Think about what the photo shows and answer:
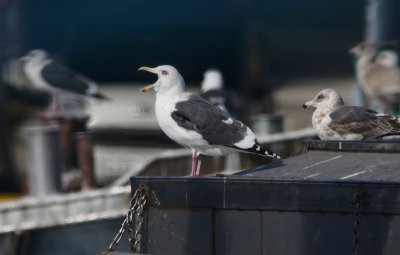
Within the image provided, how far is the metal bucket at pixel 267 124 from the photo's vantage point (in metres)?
15.1

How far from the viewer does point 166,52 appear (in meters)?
17.8

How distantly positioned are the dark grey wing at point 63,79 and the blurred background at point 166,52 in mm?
465

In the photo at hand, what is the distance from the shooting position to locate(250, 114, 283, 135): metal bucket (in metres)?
15.1

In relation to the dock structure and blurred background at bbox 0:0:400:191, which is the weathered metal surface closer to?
the dock structure

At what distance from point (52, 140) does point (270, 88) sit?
406cm

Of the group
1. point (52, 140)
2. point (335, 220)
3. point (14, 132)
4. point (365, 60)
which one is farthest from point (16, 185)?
point (335, 220)

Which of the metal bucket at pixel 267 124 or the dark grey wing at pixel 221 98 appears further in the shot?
the metal bucket at pixel 267 124

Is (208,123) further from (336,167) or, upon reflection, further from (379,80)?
(379,80)

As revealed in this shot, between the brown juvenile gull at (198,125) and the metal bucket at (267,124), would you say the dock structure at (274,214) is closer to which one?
the brown juvenile gull at (198,125)

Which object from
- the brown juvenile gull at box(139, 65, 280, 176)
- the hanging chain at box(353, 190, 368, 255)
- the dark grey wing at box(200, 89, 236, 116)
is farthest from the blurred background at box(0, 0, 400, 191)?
the hanging chain at box(353, 190, 368, 255)

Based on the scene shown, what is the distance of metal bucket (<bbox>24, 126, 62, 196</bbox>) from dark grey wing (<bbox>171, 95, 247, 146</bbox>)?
7.72 metres

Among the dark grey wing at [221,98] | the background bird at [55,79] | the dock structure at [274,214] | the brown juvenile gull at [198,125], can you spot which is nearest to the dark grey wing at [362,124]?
the brown juvenile gull at [198,125]

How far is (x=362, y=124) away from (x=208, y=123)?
1.53 metres

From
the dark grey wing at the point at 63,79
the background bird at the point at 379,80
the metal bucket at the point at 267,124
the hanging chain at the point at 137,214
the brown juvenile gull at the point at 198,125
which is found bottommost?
the hanging chain at the point at 137,214
